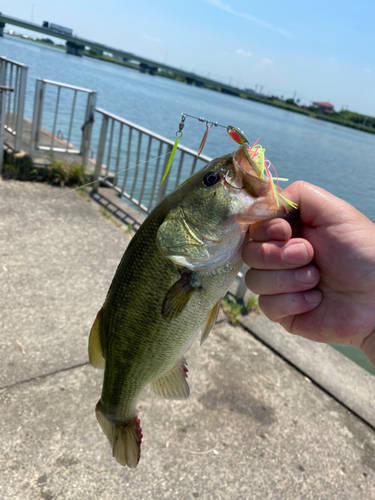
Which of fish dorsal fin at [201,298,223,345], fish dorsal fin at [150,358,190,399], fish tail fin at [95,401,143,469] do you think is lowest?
fish tail fin at [95,401,143,469]

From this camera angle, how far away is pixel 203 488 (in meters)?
2.60

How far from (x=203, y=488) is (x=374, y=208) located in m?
2.15

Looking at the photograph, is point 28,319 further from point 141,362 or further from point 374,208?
point 374,208

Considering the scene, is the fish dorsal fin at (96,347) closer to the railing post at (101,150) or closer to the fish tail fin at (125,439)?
the fish tail fin at (125,439)

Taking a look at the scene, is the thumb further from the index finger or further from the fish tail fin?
the fish tail fin

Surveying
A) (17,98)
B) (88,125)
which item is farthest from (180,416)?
(17,98)

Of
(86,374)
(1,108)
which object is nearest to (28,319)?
(86,374)

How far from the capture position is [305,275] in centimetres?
164

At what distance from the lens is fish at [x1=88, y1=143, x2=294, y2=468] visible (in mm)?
1415

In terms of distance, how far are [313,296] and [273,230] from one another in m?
0.43

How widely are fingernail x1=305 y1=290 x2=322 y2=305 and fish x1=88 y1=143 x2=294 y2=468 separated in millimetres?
381

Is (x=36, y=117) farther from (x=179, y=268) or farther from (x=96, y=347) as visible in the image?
(x=179, y=268)

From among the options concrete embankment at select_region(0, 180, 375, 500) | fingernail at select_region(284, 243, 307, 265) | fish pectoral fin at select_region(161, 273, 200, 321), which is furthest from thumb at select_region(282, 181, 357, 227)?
concrete embankment at select_region(0, 180, 375, 500)

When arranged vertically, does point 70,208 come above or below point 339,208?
below
